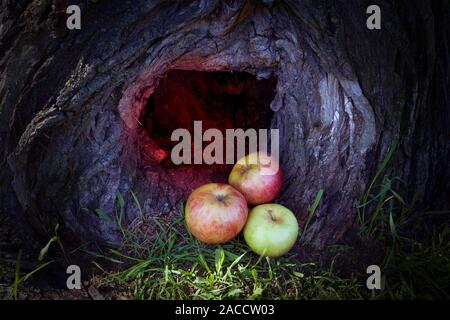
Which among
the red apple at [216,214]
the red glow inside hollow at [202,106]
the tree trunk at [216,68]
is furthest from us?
the red glow inside hollow at [202,106]

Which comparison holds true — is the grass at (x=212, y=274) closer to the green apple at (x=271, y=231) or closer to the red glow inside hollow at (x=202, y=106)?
the green apple at (x=271, y=231)

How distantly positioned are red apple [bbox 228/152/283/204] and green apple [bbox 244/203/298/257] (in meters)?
0.14

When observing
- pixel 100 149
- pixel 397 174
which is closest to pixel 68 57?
pixel 100 149

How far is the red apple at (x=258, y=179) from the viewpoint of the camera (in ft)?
7.57

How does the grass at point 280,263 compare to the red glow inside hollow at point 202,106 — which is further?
the red glow inside hollow at point 202,106

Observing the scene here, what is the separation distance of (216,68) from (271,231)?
927mm

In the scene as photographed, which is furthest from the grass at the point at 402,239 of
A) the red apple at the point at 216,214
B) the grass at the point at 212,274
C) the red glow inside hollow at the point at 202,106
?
the red glow inside hollow at the point at 202,106

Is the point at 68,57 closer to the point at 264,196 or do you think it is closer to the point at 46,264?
the point at 46,264

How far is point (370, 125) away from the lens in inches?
84.1

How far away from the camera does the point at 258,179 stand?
7.55ft

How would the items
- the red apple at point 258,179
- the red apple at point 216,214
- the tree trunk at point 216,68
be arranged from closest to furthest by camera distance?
the tree trunk at point 216,68 < the red apple at point 216,214 < the red apple at point 258,179

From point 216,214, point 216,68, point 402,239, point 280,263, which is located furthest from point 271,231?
point 216,68

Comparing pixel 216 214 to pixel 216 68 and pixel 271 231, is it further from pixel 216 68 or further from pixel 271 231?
pixel 216 68

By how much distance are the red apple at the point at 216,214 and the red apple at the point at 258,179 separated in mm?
140
